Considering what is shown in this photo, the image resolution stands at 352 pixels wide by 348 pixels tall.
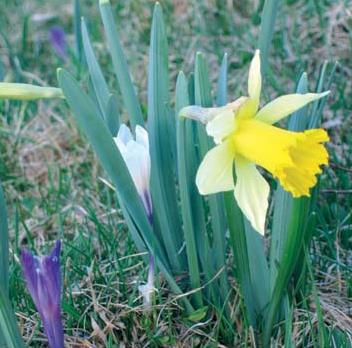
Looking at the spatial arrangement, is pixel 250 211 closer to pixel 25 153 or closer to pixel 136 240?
pixel 136 240

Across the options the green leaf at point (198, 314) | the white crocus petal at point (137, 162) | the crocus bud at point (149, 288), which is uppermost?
the white crocus petal at point (137, 162)

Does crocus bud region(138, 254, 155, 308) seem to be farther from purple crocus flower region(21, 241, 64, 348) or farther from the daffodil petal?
the daffodil petal

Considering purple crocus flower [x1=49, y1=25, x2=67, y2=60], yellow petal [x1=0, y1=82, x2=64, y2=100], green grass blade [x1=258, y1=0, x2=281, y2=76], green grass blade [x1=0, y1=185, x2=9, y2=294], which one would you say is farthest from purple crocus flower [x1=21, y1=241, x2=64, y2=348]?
purple crocus flower [x1=49, y1=25, x2=67, y2=60]

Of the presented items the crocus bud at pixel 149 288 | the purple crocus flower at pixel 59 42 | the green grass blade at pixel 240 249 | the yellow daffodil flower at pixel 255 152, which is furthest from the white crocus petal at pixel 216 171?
the purple crocus flower at pixel 59 42

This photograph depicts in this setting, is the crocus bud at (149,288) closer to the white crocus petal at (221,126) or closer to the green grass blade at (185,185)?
the green grass blade at (185,185)

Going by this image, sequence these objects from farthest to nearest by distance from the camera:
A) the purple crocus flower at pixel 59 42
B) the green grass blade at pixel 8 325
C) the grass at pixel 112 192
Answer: the purple crocus flower at pixel 59 42
the grass at pixel 112 192
the green grass blade at pixel 8 325

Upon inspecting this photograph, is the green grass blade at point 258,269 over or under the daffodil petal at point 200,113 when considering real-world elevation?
under
